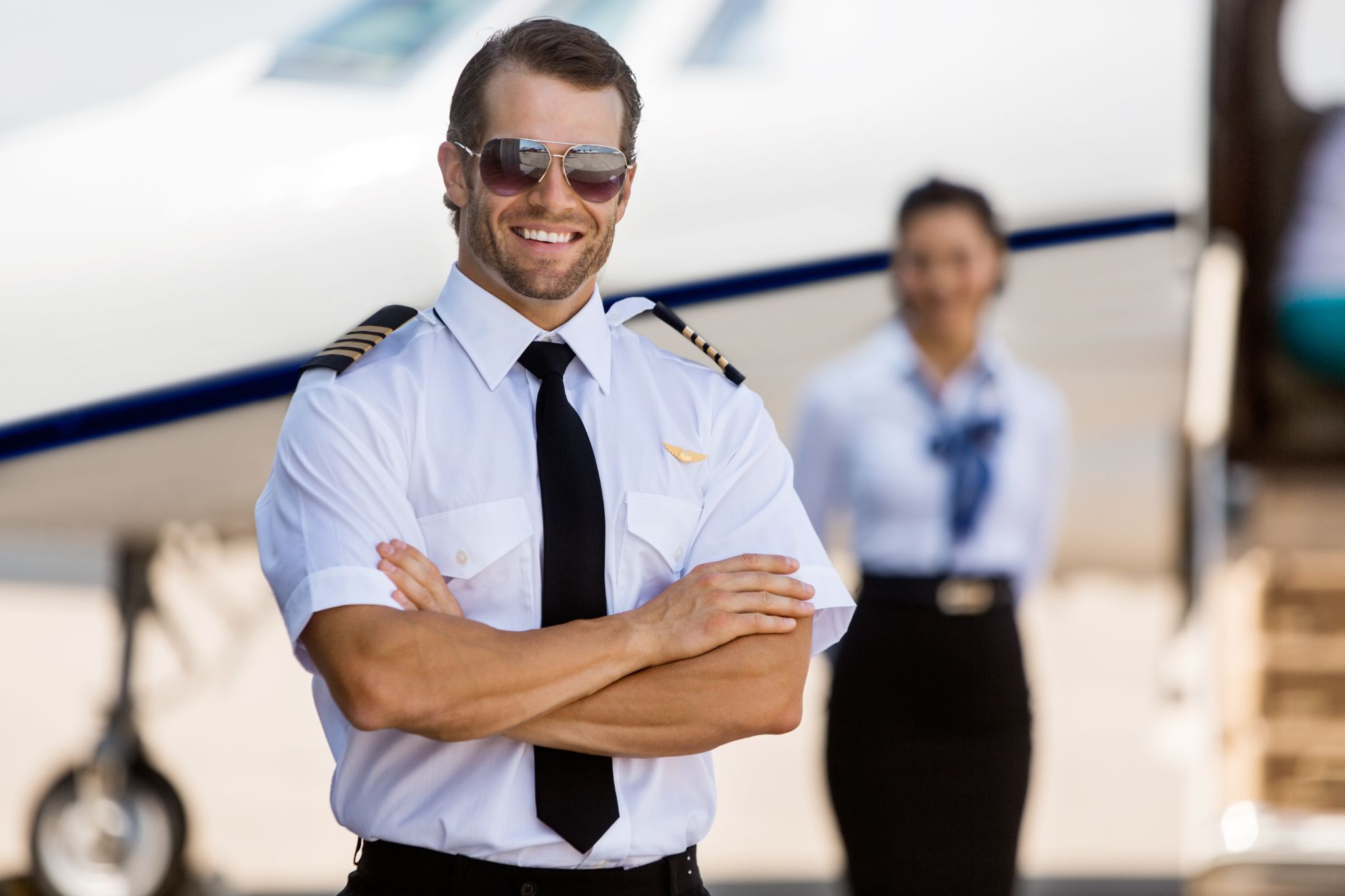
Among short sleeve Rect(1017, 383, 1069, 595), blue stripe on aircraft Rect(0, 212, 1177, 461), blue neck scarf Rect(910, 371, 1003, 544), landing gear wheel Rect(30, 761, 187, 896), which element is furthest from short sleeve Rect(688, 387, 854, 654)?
landing gear wheel Rect(30, 761, 187, 896)

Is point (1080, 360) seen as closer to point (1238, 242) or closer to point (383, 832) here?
point (1238, 242)

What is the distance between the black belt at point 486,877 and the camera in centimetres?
147

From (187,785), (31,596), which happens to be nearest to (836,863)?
(187,785)

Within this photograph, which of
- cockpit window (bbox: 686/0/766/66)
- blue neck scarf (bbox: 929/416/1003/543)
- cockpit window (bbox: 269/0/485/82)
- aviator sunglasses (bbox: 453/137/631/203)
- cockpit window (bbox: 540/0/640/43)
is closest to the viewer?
aviator sunglasses (bbox: 453/137/631/203)

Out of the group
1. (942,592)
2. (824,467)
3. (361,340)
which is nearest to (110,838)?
(824,467)

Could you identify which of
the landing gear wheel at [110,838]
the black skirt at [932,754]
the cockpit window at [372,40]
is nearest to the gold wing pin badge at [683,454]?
the black skirt at [932,754]

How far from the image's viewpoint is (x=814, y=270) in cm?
381

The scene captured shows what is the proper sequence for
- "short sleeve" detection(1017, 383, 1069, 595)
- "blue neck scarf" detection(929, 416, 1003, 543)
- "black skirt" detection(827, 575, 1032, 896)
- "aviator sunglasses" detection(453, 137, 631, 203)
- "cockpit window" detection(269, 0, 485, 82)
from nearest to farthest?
1. "aviator sunglasses" detection(453, 137, 631, 203)
2. "black skirt" detection(827, 575, 1032, 896)
3. "blue neck scarf" detection(929, 416, 1003, 543)
4. "short sleeve" detection(1017, 383, 1069, 595)
5. "cockpit window" detection(269, 0, 485, 82)

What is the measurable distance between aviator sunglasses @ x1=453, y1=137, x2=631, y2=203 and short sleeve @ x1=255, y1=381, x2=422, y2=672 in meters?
0.26

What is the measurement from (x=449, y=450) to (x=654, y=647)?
0.92 ft

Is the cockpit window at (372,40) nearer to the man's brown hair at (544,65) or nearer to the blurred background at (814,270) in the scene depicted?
the blurred background at (814,270)

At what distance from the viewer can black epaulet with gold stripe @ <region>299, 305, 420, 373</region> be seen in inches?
60.9

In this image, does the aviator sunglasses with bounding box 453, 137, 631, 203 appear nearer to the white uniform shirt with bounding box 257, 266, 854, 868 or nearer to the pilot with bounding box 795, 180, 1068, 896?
the white uniform shirt with bounding box 257, 266, 854, 868

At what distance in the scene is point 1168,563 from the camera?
4.44 metres
